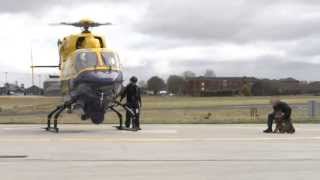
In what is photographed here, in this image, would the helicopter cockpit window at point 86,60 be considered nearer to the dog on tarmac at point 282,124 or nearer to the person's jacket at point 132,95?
the person's jacket at point 132,95

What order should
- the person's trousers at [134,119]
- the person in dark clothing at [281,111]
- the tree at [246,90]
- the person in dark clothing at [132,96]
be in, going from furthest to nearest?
the tree at [246,90]
the person in dark clothing at [132,96]
the person's trousers at [134,119]
the person in dark clothing at [281,111]

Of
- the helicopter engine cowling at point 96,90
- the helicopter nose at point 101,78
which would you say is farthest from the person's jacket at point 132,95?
the helicopter nose at point 101,78

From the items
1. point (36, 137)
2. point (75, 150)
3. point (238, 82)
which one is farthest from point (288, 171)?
point (238, 82)

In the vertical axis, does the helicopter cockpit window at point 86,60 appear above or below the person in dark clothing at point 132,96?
above

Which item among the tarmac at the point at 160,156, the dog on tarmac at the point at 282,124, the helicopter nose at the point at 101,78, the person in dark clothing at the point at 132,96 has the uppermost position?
the helicopter nose at the point at 101,78

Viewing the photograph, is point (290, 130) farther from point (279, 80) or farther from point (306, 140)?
Answer: point (279, 80)

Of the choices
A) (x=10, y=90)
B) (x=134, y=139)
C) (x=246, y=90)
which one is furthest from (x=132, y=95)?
(x=10, y=90)

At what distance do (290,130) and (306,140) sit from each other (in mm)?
3255

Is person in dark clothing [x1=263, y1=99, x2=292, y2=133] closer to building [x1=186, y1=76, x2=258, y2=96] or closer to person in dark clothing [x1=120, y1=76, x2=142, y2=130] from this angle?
person in dark clothing [x1=120, y1=76, x2=142, y2=130]

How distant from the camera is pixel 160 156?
610 inches

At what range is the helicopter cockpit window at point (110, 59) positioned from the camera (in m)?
24.4

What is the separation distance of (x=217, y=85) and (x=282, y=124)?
159m

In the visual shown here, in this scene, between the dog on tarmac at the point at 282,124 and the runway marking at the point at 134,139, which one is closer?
the runway marking at the point at 134,139

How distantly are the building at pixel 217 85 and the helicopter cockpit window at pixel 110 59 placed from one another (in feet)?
489
